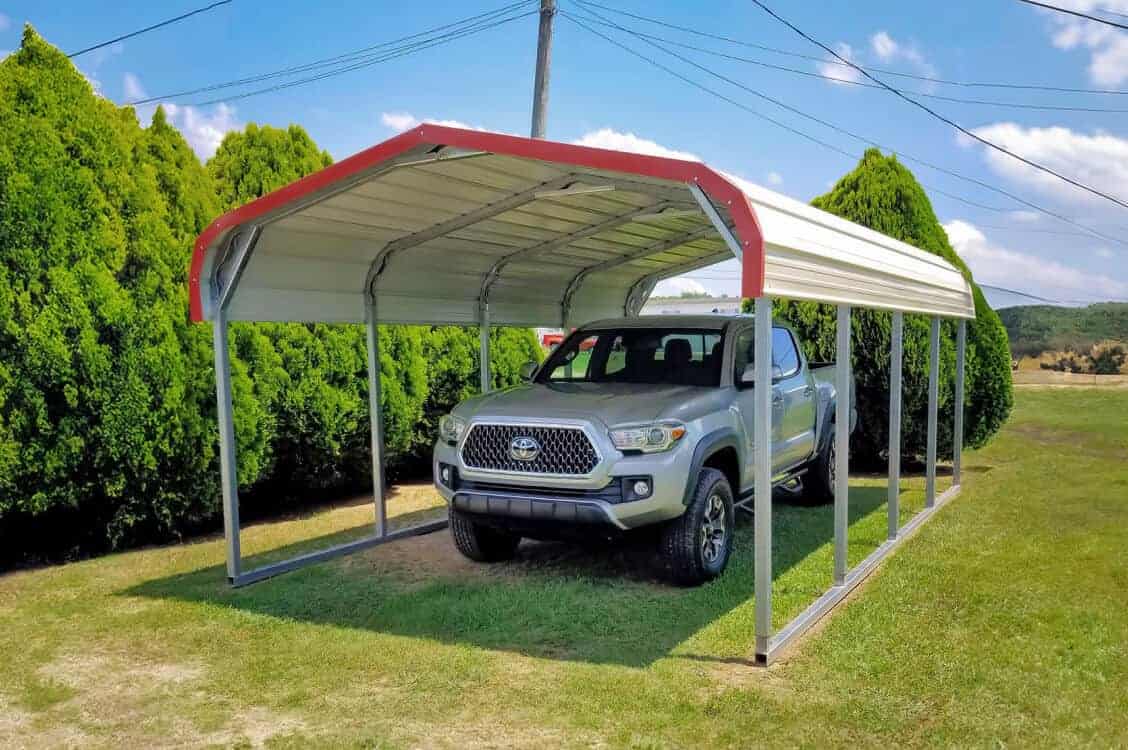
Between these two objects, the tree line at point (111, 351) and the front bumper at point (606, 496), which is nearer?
the front bumper at point (606, 496)

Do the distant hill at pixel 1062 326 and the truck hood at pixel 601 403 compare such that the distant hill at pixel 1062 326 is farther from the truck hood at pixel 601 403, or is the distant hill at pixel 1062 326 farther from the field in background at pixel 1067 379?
the truck hood at pixel 601 403

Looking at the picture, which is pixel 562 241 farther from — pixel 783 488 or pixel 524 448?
pixel 783 488

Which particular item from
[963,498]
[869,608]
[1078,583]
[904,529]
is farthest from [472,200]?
[963,498]

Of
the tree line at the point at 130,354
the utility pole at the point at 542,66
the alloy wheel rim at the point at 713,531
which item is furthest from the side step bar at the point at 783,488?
the utility pole at the point at 542,66

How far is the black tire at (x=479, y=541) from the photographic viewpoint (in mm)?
6883

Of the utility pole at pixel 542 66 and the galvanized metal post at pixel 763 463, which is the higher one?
the utility pole at pixel 542 66

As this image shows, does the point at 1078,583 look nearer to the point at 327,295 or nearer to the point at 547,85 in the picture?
the point at 327,295

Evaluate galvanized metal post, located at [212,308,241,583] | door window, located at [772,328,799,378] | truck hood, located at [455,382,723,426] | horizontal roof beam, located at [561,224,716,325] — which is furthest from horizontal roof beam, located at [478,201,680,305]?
galvanized metal post, located at [212,308,241,583]

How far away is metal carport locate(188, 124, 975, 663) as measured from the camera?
193 inches

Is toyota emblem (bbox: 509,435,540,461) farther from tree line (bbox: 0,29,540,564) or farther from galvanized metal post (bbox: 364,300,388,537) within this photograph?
tree line (bbox: 0,29,540,564)

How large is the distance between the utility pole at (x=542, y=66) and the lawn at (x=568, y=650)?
23.1 ft

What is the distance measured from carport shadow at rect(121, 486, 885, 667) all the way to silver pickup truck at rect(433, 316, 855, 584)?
0.99ft

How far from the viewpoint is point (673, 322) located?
7383mm

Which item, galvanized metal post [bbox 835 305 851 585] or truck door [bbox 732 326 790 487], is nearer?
galvanized metal post [bbox 835 305 851 585]
